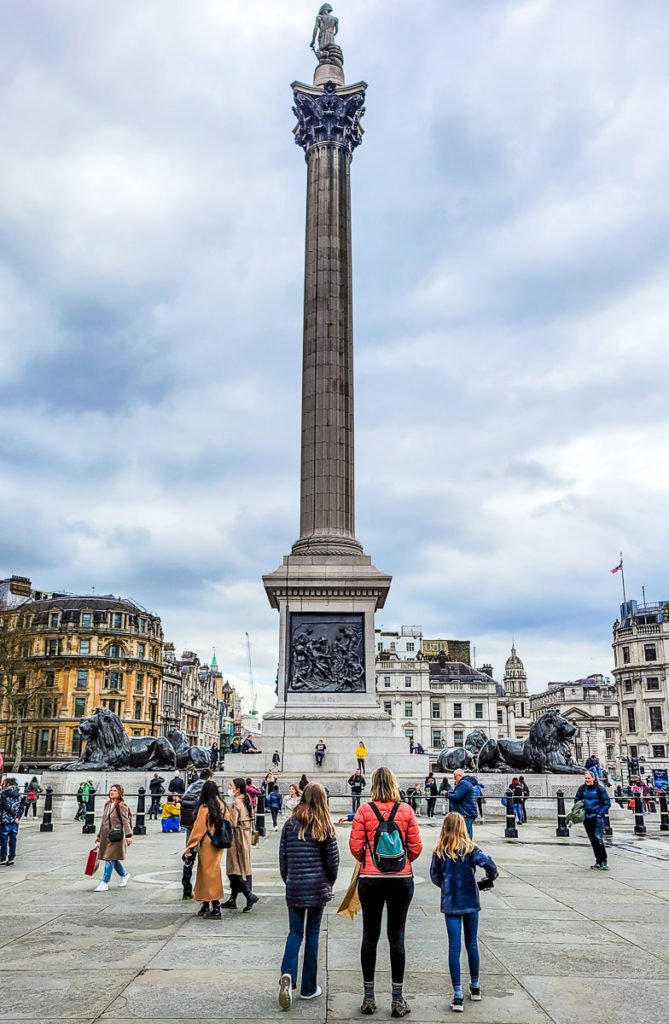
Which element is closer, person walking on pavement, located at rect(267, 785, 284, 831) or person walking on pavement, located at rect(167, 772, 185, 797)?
person walking on pavement, located at rect(267, 785, 284, 831)

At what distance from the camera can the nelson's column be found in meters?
31.2

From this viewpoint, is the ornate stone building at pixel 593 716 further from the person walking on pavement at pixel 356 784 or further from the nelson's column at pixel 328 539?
the person walking on pavement at pixel 356 784

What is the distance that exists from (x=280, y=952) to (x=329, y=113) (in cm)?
4043

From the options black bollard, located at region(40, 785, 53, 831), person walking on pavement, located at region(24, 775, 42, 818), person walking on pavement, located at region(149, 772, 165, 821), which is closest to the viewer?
black bollard, located at region(40, 785, 53, 831)

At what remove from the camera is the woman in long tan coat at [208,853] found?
10.6 metres

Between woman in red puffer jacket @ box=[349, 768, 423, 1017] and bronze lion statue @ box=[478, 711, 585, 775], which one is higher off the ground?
bronze lion statue @ box=[478, 711, 585, 775]

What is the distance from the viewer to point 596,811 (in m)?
15.5

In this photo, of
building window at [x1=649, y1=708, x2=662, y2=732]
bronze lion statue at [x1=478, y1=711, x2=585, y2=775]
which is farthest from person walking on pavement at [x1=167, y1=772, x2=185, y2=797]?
building window at [x1=649, y1=708, x2=662, y2=732]

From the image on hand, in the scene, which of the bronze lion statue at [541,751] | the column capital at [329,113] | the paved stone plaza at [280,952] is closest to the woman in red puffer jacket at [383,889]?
the paved stone plaza at [280,952]

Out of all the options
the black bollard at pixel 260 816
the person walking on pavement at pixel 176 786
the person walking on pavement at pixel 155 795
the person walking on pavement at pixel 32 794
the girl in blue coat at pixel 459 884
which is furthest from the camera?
the person walking on pavement at pixel 32 794

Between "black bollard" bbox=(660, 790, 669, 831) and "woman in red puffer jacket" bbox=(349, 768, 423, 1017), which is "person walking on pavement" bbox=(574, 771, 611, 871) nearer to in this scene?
"woman in red puffer jacket" bbox=(349, 768, 423, 1017)

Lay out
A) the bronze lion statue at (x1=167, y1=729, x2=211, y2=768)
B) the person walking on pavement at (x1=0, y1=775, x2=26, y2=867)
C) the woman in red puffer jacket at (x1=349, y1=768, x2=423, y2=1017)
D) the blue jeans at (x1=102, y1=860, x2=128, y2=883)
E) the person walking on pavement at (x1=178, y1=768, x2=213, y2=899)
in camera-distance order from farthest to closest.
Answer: the bronze lion statue at (x1=167, y1=729, x2=211, y2=768) → the person walking on pavement at (x1=0, y1=775, x2=26, y2=867) → the blue jeans at (x1=102, y1=860, x2=128, y2=883) → the person walking on pavement at (x1=178, y1=768, x2=213, y2=899) → the woman in red puffer jacket at (x1=349, y1=768, x2=423, y2=1017)

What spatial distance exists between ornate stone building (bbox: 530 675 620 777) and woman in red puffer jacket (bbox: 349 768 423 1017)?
123 metres

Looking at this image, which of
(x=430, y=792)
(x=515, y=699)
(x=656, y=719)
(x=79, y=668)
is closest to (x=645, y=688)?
(x=656, y=719)
